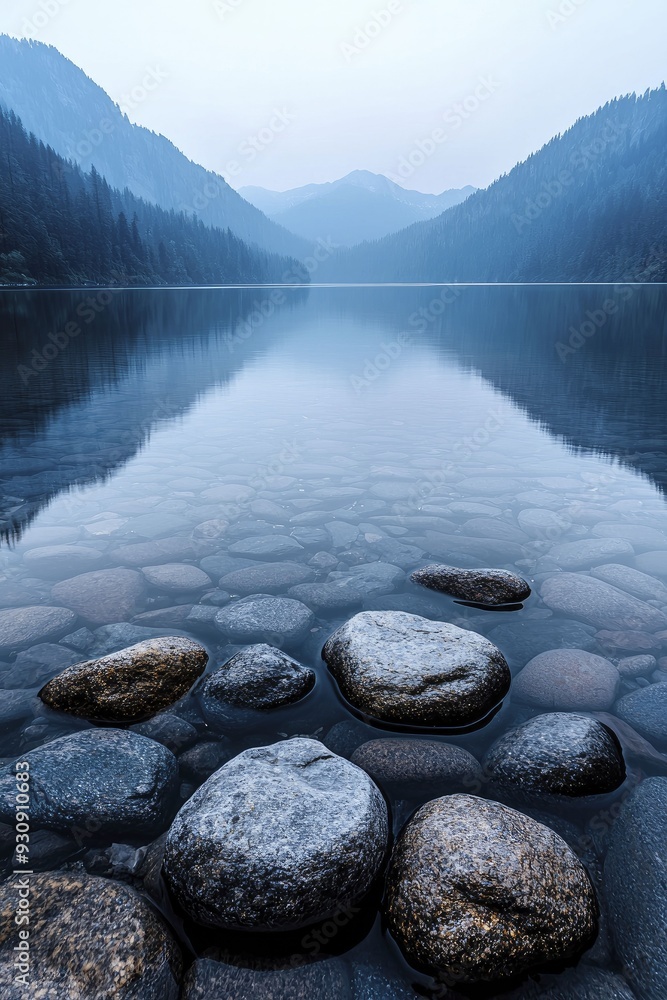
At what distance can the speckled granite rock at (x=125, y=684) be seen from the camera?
4.77 meters

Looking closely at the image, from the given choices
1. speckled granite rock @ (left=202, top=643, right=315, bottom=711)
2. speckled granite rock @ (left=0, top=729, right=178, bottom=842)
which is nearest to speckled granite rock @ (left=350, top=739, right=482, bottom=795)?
speckled granite rock @ (left=202, top=643, right=315, bottom=711)

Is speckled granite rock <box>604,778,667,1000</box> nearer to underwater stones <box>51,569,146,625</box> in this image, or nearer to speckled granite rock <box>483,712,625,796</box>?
speckled granite rock <box>483,712,625,796</box>

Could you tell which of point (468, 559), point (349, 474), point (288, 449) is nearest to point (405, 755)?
point (468, 559)

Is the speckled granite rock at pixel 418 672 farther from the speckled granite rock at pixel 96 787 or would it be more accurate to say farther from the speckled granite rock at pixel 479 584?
the speckled granite rock at pixel 96 787

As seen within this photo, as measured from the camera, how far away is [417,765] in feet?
14.0

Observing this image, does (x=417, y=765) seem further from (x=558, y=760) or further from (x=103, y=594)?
(x=103, y=594)

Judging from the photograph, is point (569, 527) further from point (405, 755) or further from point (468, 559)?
point (405, 755)

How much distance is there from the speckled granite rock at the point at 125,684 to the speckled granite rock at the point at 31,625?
104 cm

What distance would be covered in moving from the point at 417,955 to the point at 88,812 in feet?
7.54

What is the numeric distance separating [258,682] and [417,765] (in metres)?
1.57

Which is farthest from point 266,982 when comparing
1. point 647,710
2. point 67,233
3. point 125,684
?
point 67,233

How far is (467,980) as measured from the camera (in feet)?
9.68

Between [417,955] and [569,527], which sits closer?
[417,955]

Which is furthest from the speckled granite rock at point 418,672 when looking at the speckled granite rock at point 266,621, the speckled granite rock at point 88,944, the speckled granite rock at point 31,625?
the speckled granite rock at point 31,625
